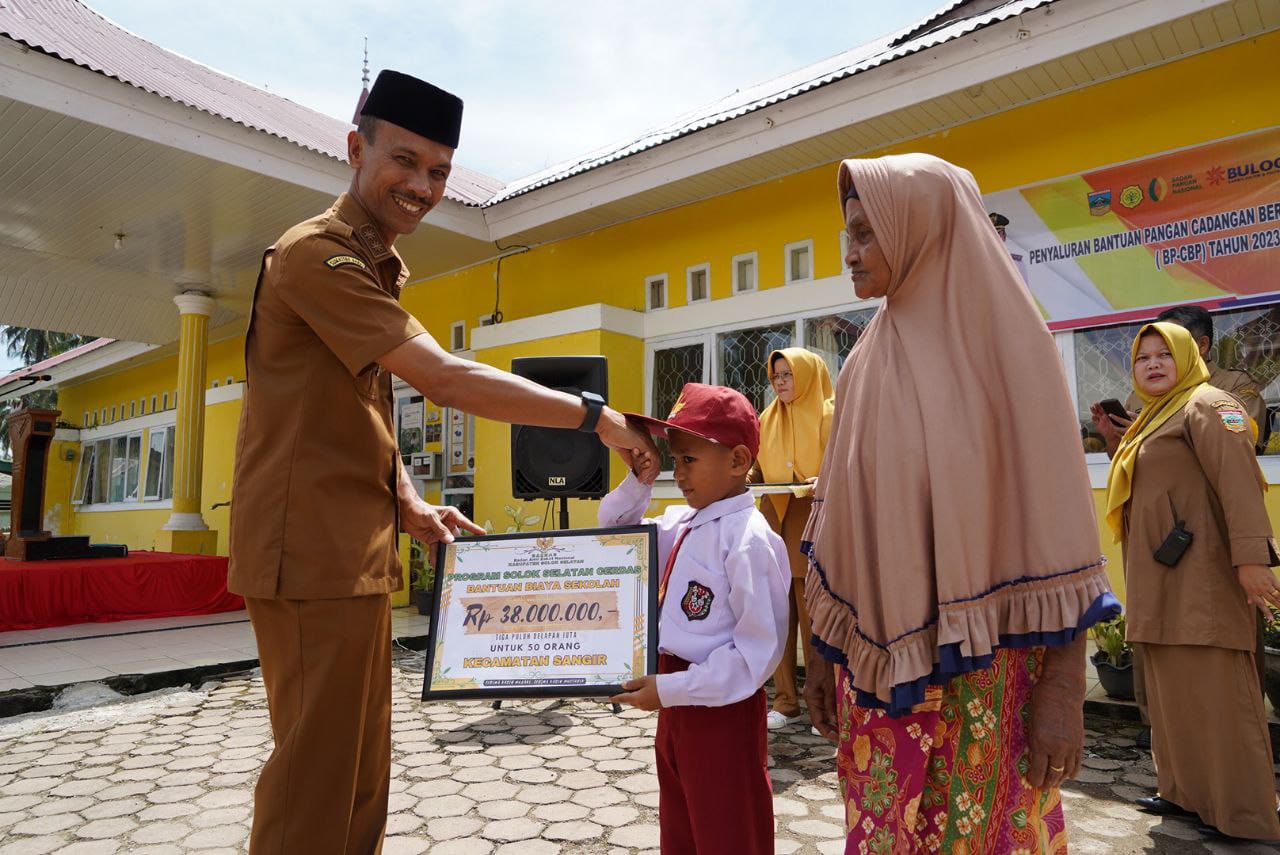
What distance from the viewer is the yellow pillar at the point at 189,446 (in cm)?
1006

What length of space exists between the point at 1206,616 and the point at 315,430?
119 inches

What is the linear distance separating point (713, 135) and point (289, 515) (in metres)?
5.50

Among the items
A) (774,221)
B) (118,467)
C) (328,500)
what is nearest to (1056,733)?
(328,500)

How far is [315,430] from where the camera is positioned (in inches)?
65.4

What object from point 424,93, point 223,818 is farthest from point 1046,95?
point 223,818

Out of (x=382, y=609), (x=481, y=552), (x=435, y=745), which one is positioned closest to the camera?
(x=382, y=609)

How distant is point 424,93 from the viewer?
1.88 metres

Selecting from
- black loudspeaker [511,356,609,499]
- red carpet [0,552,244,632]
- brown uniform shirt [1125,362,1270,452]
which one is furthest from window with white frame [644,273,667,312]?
red carpet [0,552,244,632]

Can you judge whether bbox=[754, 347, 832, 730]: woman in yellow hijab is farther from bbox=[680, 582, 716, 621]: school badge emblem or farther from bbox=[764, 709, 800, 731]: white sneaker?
bbox=[680, 582, 716, 621]: school badge emblem

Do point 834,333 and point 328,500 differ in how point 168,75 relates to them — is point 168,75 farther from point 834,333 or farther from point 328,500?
point 328,500

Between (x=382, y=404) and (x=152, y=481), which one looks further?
(x=152, y=481)

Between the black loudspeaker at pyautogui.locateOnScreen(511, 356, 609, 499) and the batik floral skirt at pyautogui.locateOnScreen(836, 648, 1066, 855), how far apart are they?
350 centimetres

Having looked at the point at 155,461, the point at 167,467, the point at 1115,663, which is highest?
the point at 155,461

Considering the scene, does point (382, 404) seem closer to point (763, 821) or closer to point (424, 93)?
point (424, 93)
